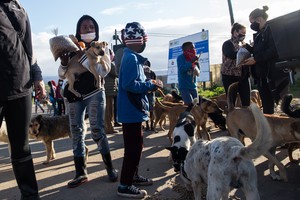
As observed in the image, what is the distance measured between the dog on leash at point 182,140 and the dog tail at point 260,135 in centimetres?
132

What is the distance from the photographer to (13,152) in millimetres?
3213

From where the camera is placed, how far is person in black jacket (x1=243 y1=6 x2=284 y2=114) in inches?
179

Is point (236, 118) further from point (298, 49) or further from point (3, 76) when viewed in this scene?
point (3, 76)

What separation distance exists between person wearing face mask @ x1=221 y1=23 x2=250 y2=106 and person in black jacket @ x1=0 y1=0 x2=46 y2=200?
3.65m

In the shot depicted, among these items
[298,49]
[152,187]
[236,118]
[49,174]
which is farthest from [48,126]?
[298,49]

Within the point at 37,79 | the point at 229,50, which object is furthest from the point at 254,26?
the point at 37,79

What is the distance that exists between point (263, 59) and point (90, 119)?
255 centimetres

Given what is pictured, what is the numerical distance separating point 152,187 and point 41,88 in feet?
6.34

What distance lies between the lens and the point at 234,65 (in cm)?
592

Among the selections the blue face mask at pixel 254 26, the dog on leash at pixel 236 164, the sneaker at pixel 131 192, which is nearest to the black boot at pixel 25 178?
the sneaker at pixel 131 192

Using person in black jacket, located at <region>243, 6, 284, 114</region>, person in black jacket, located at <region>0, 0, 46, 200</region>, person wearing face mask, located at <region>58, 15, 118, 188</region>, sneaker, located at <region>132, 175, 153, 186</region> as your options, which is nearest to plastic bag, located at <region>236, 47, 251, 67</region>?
person in black jacket, located at <region>243, 6, 284, 114</region>

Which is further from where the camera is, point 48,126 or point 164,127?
point 164,127

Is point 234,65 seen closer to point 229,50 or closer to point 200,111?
point 229,50

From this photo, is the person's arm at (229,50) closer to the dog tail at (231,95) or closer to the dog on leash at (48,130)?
the dog tail at (231,95)
